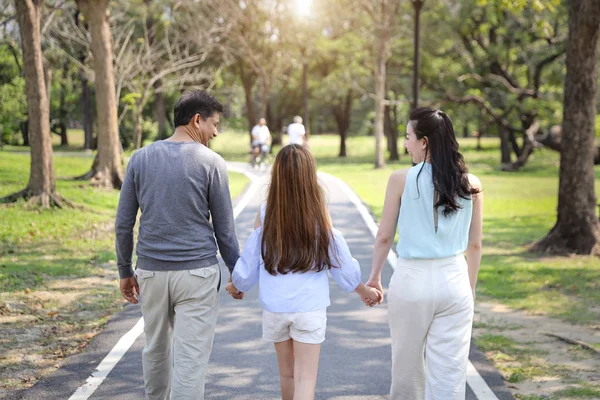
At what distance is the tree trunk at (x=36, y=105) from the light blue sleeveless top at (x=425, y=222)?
12574 millimetres

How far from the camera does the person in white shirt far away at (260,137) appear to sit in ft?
95.8

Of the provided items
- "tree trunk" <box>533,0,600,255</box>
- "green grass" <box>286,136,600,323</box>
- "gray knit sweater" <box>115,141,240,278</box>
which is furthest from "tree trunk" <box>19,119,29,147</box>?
"gray knit sweater" <box>115,141,240,278</box>

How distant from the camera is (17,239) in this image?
12805 mm

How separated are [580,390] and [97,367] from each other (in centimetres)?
365

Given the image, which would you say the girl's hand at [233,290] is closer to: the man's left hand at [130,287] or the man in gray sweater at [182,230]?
the man in gray sweater at [182,230]

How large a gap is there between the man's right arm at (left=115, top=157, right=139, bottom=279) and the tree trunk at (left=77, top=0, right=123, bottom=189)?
15.4 m

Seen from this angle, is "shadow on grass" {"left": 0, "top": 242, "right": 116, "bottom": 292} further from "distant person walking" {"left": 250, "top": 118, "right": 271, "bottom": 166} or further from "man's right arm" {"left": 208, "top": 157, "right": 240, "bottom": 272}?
"distant person walking" {"left": 250, "top": 118, "right": 271, "bottom": 166}

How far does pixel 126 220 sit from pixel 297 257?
999 millimetres

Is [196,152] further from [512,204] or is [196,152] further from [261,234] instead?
[512,204]

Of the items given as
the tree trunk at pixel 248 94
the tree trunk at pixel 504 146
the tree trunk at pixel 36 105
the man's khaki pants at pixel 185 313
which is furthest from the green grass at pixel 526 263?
the tree trunk at pixel 248 94

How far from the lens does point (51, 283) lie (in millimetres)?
9805

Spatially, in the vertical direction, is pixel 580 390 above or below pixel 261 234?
below

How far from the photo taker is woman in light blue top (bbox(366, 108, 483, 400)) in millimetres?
4035

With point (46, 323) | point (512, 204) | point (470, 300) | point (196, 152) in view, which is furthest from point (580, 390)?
point (512, 204)
